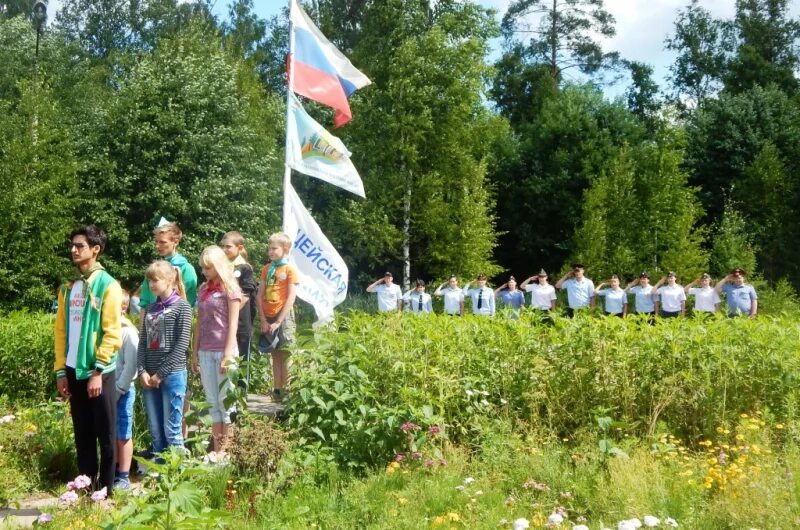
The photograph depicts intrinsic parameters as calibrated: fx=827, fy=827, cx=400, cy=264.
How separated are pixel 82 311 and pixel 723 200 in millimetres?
29292

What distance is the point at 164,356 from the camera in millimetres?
5418

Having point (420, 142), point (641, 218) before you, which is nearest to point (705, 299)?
point (641, 218)

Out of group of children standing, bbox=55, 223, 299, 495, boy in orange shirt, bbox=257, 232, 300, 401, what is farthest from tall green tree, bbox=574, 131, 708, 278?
group of children standing, bbox=55, 223, 299, 495

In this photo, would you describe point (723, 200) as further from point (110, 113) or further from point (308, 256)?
point (308, 256)

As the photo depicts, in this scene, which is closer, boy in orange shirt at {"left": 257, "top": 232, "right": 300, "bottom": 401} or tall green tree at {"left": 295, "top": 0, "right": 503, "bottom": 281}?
boy in orange shirt at {"left": 257, "top": 232, "right": 300, "bottom": 401}

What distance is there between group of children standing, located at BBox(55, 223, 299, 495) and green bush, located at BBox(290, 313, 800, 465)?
0.63 metres

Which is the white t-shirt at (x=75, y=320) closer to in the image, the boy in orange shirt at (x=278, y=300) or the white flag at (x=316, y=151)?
the boy in orange shirt at (x=278, y=300)

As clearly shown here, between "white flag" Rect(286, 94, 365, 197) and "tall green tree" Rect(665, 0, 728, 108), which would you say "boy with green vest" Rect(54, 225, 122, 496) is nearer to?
"white flag" Rect(286, 94, 365, 197)

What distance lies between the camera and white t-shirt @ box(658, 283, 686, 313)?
14174 millimetres

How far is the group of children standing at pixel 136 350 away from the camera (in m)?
5.09

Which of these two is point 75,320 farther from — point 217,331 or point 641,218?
point 641,218

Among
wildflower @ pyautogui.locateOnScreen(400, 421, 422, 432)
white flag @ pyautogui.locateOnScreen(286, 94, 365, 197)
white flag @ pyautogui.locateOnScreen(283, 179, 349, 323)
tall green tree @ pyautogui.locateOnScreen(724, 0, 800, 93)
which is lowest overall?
wildflower @ pyautogui.locateOnScreen(400, 421, 422, 432)

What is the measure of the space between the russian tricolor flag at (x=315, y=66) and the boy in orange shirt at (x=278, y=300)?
2674 mm

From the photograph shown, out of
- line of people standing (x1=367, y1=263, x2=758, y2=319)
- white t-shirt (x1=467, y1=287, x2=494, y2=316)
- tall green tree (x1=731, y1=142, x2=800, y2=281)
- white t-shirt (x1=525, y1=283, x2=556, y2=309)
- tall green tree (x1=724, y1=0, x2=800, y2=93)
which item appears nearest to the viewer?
line of people standing (x1=367, y1=263, x2=758, y2=319)
